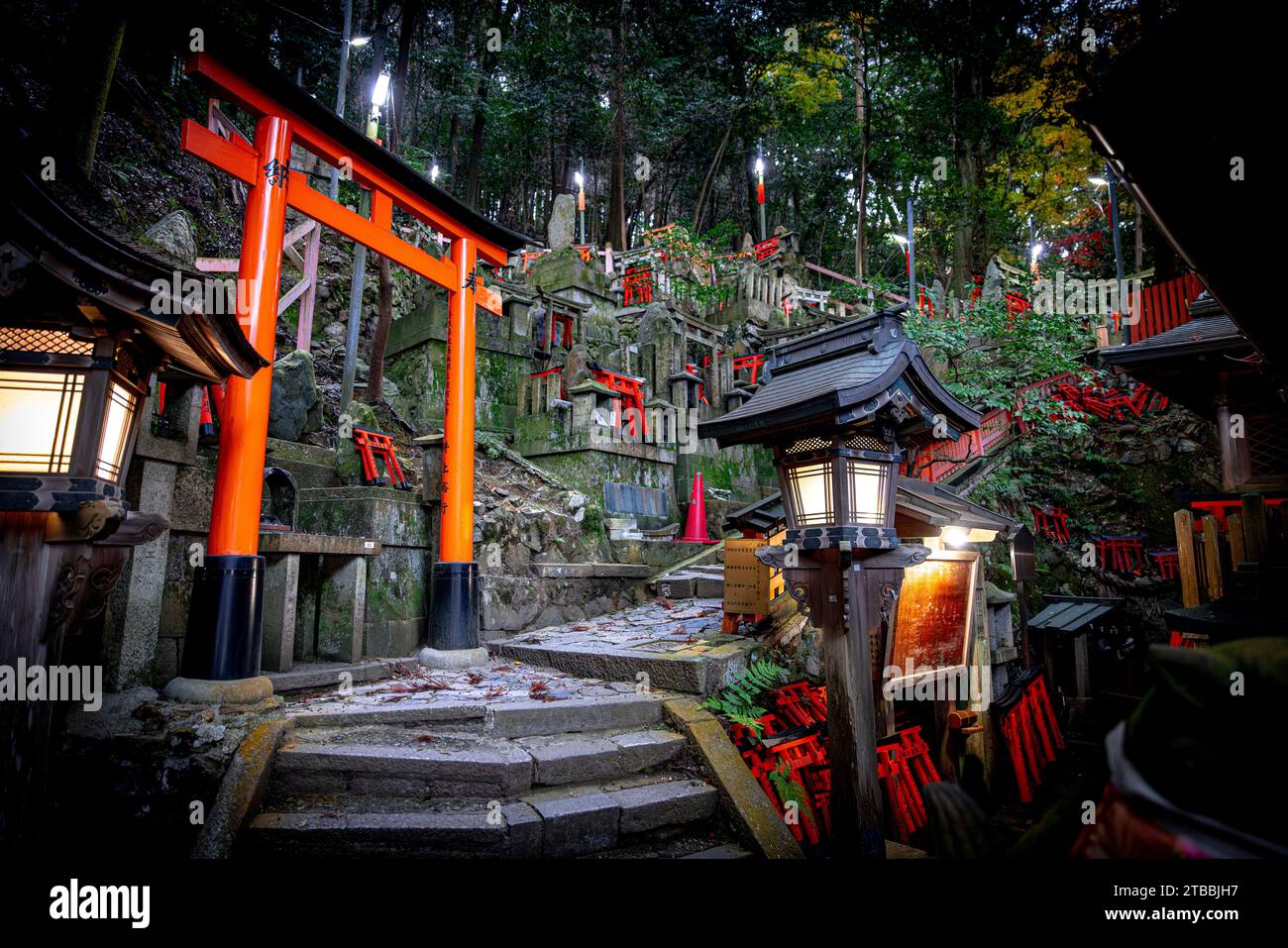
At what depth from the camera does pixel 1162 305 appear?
52.7ft

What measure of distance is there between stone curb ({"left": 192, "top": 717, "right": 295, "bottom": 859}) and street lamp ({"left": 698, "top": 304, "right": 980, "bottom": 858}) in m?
4.23

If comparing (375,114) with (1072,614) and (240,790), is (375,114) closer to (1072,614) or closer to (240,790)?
(240,790)

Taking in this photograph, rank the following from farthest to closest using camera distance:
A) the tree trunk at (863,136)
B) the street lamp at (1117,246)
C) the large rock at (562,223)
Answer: the large rock at (562,223) → the tree trunk at (863,136) → the street lamp at (1117,246)

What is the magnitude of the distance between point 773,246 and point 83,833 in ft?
101

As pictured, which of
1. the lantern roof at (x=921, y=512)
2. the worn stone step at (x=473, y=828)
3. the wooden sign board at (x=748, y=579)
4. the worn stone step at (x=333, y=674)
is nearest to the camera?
the worn stone step at (x=473, y=828)

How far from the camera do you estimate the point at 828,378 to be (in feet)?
18.2

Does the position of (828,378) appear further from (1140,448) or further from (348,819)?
(1140,448)

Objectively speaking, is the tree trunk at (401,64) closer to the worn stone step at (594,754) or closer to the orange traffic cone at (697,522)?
the orange traffic cone at (697,522)

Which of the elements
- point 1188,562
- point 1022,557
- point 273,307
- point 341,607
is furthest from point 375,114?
point 1188,562

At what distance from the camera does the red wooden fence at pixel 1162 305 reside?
15.8 metres

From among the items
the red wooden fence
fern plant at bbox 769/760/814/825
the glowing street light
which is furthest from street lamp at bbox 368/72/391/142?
the red wooden fence

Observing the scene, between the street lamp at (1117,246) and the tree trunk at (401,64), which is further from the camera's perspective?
the street lamp at (1117,246)

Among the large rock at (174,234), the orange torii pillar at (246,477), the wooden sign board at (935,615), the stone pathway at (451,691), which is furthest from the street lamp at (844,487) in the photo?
the large rock at (174,234)
